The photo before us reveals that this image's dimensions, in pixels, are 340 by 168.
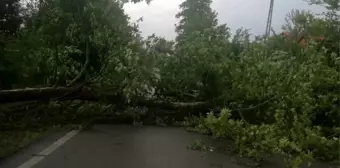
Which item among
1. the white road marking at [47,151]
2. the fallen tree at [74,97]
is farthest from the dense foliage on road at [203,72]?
the white road marking at [47,151]

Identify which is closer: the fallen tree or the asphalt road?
the asphalt road

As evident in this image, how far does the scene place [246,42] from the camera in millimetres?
9547

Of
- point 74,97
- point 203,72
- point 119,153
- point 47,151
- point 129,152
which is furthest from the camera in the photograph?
point 203,72

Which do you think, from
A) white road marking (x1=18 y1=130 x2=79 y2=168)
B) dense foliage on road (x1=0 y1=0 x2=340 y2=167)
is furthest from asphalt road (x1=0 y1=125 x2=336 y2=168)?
dense foliage on road (x1=0 y1=0 x2=340 y2=167)

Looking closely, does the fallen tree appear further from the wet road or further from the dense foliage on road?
the wet road

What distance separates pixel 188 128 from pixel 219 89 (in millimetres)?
1080

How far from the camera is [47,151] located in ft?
18.9

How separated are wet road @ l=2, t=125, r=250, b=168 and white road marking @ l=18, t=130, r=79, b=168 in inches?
2.4

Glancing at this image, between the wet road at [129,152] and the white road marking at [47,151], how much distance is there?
0.06 m

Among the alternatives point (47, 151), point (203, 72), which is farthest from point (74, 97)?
point (203, 72)

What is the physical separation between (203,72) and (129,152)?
357 cm

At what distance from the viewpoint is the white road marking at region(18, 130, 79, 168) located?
497cm

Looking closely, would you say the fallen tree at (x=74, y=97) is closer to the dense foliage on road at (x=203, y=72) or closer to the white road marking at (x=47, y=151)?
the dense foliage on road at (x=203, y=72)

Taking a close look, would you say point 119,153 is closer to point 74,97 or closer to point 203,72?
point 74,97
